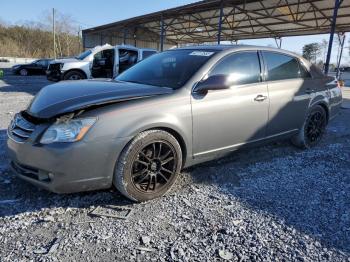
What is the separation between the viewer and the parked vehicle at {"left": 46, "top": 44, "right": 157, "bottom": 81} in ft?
43.5

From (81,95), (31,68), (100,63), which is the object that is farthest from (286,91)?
(31,68)

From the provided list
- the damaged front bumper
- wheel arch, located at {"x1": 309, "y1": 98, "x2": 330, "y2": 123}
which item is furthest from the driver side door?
wheel arch, located at {"x1": 309, "y1": 98, "x2": 330, "y2": 123}

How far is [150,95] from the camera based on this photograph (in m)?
3.31

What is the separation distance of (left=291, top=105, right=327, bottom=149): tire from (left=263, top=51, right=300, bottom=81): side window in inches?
28.5

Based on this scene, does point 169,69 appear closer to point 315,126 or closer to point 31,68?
point 315,126

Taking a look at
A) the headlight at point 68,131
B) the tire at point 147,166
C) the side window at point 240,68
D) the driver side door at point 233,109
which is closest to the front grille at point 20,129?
the headlight at point 68,131

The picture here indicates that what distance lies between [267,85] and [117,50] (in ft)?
32.6

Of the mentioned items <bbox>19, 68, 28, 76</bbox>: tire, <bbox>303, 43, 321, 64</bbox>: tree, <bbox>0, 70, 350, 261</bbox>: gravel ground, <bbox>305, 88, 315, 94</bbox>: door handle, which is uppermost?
<bbox>303, 43, 321, 64</bbox>: tree

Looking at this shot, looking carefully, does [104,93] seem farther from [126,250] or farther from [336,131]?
[336,131]

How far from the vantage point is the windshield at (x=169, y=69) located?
373cm

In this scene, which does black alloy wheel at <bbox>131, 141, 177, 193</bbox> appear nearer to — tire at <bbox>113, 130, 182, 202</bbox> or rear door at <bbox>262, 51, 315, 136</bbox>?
tire at <bbox>113, 130, 182, 202</bbox>

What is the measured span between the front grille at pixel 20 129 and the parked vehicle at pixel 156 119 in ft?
0.04

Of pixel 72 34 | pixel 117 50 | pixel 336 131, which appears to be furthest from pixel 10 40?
pixel 336 131

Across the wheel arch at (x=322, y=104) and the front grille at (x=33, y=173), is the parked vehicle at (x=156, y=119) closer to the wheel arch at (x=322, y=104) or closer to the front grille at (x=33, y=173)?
the front grille at (x=33, y=173)
